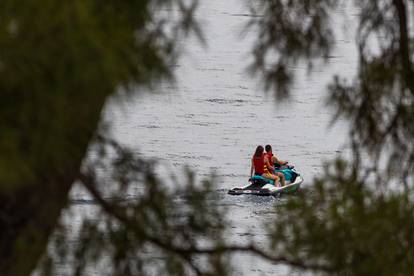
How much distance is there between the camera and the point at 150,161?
3.85m

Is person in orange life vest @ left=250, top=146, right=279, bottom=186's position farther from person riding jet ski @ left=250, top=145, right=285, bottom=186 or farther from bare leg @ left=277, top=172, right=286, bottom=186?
bare leg @ left=277, top=172, right=286, bottom=186

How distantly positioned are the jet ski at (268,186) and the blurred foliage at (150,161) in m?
25.1

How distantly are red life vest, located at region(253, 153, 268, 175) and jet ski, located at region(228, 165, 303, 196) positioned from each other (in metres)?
0.22

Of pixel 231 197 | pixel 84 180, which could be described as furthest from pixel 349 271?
pixel 231 197

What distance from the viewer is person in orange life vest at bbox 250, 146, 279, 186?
28.8 meters

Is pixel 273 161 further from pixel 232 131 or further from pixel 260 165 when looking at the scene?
pixel 232 131

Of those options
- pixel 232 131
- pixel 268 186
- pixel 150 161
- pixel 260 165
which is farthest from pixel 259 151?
pixel 150 161

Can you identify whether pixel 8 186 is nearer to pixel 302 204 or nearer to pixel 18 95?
pixel 18 95

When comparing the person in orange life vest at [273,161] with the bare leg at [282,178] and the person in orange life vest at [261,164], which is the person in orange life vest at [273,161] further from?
the person in orange life vest at [261,164]

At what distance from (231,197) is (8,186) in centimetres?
2910

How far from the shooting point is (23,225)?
3303 millimetres

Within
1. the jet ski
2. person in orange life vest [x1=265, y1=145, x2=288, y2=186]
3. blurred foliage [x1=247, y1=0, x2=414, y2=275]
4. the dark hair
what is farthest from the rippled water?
blurred foliage [x1=247, y1=0, x2=414, y2=275]

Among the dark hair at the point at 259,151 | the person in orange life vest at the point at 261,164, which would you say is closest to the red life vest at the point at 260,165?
the person in orange life vest at the point at 261,164

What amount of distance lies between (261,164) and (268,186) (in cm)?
129
